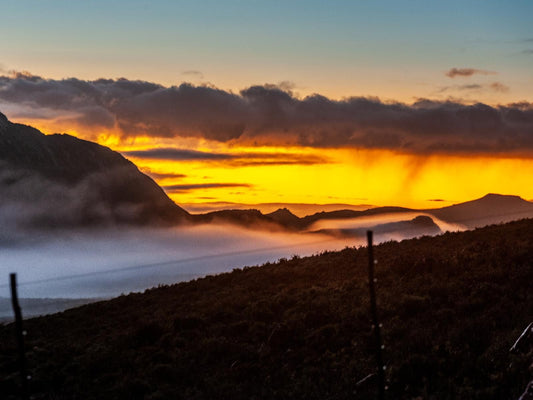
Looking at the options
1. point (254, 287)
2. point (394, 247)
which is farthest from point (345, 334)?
point (394, 247)

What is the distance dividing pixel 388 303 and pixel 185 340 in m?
9.42

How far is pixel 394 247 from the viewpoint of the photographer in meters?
42.6

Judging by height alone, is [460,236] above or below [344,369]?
above

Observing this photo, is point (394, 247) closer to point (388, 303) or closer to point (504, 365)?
point (388, 303)

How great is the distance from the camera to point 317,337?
82.0ft

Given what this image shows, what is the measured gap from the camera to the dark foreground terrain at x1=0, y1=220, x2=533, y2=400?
18906 mm

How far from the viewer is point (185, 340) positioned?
92.0ft

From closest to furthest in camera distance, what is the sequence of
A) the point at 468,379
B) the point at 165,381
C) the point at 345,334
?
the point at 468,379 < the point at 165,381 < the point at 345,334

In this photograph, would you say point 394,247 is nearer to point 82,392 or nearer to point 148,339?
point 148,339

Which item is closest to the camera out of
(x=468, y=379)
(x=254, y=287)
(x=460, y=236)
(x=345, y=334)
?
(x=468, y=379)

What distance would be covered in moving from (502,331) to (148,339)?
1632 cm

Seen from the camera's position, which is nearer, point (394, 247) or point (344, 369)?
point (344, 369)

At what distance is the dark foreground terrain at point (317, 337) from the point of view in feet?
62.0

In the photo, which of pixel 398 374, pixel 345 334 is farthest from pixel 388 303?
pixel 398 374
